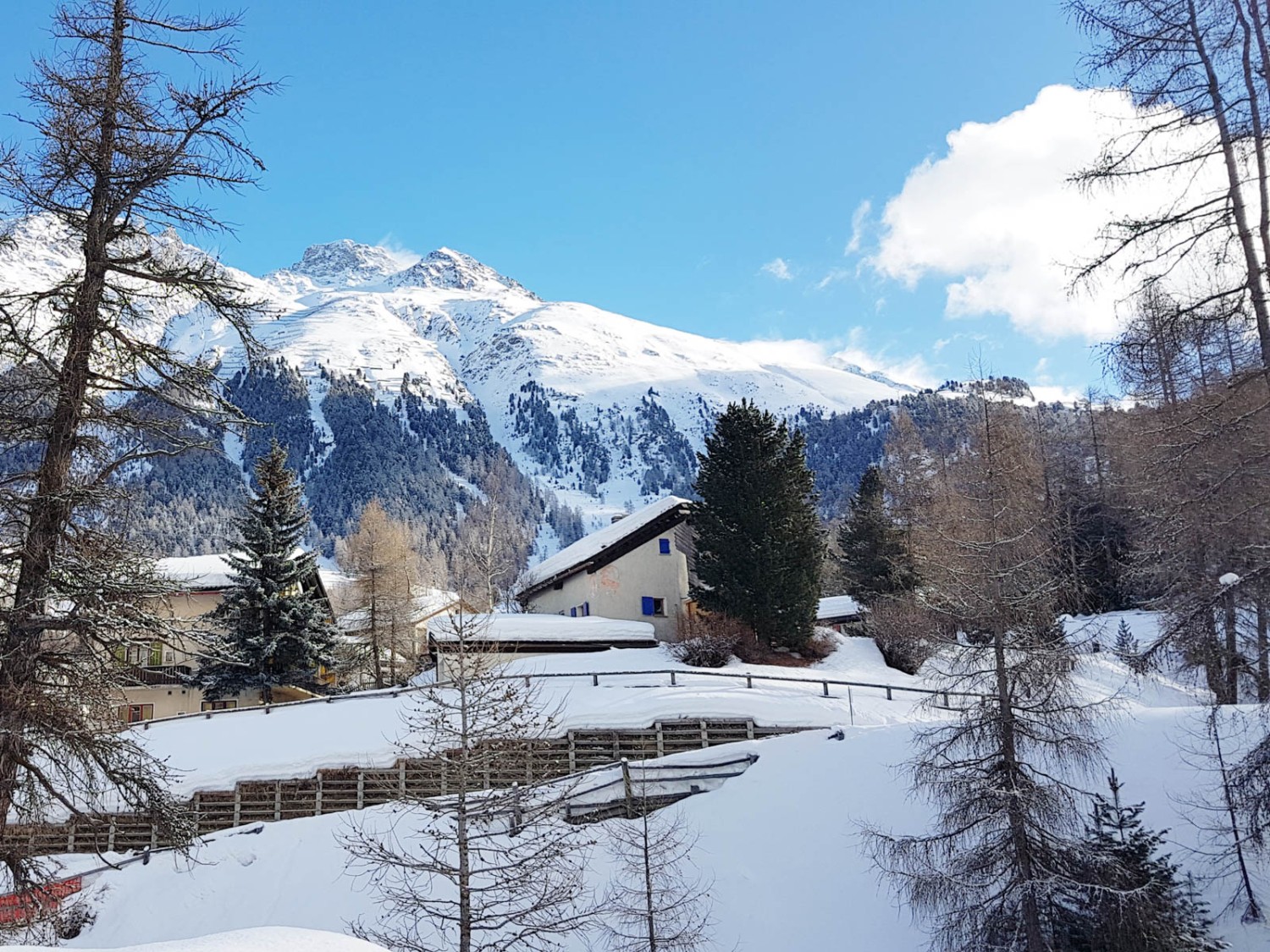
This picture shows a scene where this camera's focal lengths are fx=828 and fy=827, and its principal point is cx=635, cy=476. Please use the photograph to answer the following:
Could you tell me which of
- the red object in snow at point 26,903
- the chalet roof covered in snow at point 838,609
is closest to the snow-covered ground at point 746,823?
the red object in snow at point 26,903

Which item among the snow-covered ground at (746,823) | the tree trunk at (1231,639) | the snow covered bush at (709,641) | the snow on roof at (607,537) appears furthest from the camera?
the snow on roof at (607,537)

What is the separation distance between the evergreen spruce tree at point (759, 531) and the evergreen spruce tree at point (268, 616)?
15579mm

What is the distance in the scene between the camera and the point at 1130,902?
1086 centimetres

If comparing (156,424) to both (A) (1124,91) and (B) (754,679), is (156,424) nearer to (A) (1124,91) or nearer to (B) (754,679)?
(A) (1124,91)

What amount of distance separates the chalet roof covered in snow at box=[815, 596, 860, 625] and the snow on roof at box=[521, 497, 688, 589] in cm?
1096

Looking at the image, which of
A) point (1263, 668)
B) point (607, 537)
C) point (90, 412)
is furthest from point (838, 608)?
point (90, 412)

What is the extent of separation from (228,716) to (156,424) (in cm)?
2090

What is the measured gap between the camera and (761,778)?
19.6 metres

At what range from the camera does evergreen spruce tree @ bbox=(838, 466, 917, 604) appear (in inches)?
1587

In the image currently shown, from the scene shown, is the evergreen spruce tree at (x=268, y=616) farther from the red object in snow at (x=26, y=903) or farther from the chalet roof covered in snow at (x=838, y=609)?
the chalet roof covered in snow at (x=838, y=609)

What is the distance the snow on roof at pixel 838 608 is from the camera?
45281mm

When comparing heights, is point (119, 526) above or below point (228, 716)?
above

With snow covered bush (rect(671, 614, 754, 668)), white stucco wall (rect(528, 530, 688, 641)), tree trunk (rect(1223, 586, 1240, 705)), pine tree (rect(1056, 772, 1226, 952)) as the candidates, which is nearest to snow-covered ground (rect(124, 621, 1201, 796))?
snow covered bush (rect(671, 614, 754, 668))

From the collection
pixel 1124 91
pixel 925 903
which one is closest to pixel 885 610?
pixel 925 903
